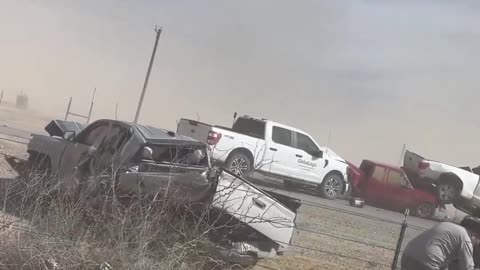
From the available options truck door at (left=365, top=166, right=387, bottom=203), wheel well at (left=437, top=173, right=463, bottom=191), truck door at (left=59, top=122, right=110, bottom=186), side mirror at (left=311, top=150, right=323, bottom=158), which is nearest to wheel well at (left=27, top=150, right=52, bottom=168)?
truck door at (left=59, top=122, right=110, bottom=186)

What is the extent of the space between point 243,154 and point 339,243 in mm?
5886

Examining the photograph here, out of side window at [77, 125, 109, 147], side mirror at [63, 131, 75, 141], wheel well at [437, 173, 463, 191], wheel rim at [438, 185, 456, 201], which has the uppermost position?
wheel well at [437, 173, 463, 191]

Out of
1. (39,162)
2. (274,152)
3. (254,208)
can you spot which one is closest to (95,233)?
(254,208)

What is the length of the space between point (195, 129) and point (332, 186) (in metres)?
4.65

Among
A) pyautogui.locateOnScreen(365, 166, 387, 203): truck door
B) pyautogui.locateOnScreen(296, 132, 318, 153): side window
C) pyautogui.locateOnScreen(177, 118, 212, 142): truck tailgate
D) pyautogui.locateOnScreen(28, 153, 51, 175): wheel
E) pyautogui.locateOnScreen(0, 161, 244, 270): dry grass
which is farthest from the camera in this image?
pyautogui.locateOnScreen(365, 166, 387, 203): truck door

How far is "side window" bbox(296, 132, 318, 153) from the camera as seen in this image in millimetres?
16734

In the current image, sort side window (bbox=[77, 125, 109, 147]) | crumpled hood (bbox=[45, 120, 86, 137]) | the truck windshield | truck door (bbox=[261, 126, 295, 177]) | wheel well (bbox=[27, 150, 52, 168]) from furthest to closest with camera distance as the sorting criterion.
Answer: the truck windshield, truck door (bbox=[261, 126, 295, 177]), crumpled hood (bbox=[45, 120, 86, 137]), wheel well (bbox=[27, 150, 52, 168]), side window (bbox=[77, 125, 109, 147])

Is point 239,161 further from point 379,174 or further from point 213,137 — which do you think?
point 379,174

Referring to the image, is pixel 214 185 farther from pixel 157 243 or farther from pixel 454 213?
pixel 454 213

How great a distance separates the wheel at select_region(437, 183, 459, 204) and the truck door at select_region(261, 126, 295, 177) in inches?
183

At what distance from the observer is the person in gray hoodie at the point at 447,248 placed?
15.6 ft

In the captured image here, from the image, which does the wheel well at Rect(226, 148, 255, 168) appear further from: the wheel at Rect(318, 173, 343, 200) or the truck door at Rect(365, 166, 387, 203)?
the truck door at Rect(365, 166, 387, 203)

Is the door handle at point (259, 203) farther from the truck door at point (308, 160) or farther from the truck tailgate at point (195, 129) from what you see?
the truck door at point (308, 160)

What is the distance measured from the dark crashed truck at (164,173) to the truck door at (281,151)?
246 inches
